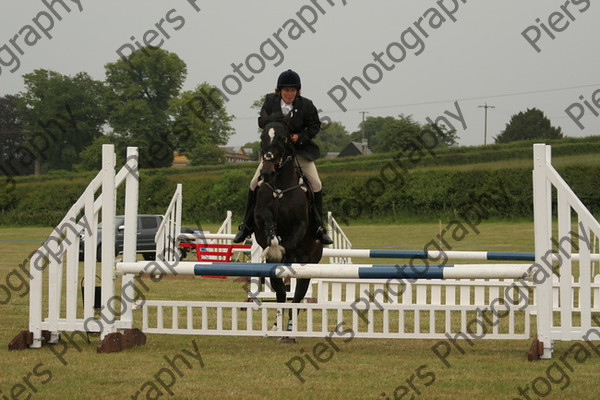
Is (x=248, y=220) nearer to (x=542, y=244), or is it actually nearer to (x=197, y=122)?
(x=542, y=244)

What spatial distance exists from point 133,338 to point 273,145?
202 centimetres

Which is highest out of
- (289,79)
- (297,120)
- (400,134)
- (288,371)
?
(400,134)

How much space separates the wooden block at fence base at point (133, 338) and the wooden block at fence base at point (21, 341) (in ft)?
2.43

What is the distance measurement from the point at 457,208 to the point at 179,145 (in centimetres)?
3012

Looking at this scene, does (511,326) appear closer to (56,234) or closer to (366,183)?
(56,234)

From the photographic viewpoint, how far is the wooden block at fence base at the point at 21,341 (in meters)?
5.95

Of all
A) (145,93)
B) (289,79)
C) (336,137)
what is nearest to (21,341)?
(289,79)

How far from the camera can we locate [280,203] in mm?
6914

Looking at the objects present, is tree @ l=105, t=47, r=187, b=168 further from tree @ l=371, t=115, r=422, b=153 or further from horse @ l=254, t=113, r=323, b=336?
horse @ l=254, t=113, r=323, b=336

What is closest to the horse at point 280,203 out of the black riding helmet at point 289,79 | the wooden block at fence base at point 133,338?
the black riding helmet at point 289,79

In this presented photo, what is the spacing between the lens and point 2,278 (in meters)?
14.4

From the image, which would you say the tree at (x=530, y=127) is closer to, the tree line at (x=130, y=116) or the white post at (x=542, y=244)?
the tree line at (x=130, y=116)

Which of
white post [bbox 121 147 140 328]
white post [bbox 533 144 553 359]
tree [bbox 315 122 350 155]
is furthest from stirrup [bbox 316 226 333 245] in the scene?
tree [bbox 315 122 350 155]

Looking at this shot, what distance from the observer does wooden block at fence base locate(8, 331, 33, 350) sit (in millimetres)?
5949
